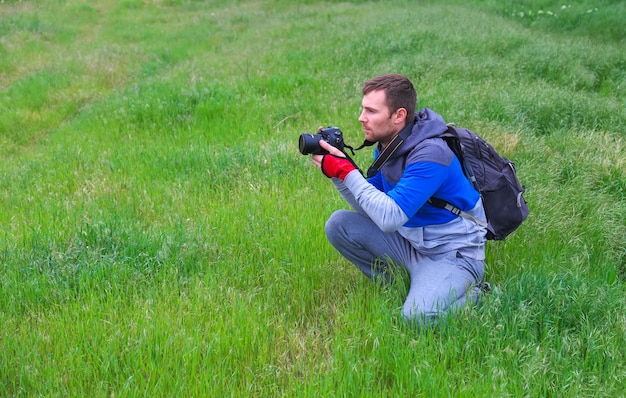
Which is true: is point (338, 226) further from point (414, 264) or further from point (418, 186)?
point (418, 186)

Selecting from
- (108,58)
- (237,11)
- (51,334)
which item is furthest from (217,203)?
(237,11)

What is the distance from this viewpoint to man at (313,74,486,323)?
3.28 meters

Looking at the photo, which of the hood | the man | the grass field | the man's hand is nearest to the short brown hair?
the man

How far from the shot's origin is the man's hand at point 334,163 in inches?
136

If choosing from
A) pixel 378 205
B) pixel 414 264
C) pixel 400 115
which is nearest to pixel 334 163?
pixel 378 205

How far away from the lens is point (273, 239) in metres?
4.29

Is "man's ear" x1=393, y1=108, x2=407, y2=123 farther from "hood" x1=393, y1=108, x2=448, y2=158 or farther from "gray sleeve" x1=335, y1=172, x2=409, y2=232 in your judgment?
"gray sleeve" x1=335, y1=172, x2=409, y2=232

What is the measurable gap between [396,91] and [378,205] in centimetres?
73

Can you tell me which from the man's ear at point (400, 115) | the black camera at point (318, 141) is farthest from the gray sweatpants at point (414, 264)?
the man's ear at point (400, 115)

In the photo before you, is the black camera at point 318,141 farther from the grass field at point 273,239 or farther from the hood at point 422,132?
the grass field at point 273,239

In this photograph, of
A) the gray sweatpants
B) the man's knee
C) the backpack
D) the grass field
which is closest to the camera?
the grass field

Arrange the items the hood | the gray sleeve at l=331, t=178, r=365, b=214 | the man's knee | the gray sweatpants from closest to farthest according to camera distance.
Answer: the gray sweatpants < the hood < the gray sleeve at l=331, t=178, r=365, b=214 < the man's knee

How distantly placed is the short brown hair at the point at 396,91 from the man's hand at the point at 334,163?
0.42 meters

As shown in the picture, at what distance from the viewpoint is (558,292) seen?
3383 millimetres
